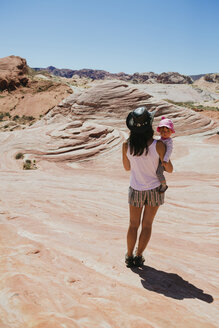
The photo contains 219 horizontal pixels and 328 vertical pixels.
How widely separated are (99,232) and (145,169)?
2.07m

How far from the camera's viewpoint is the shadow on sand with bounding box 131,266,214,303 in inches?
114

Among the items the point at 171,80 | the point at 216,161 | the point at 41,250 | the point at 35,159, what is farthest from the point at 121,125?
the point at 171,80

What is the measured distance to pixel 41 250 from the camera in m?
3.66

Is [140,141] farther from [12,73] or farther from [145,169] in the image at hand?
[12,73]

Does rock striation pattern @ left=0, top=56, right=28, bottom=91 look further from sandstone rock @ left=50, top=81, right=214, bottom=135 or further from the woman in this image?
the woman

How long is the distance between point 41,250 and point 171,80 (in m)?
104

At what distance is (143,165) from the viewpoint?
3.08 metres

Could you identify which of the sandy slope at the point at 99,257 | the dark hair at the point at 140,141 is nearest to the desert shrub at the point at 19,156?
the sandy slope at the point at 99,257

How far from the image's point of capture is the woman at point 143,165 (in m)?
2.96

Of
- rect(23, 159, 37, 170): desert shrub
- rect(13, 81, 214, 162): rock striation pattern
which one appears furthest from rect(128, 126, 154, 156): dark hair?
rect(13, 81, 214, 162): rock striation pattern

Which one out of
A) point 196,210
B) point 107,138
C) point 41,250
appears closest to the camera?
point 41,250

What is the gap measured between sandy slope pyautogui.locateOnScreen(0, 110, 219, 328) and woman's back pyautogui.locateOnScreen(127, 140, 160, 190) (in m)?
1.07

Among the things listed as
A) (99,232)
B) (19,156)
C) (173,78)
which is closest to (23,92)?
(19,156)

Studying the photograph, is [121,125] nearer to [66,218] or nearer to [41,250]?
[66,218]
